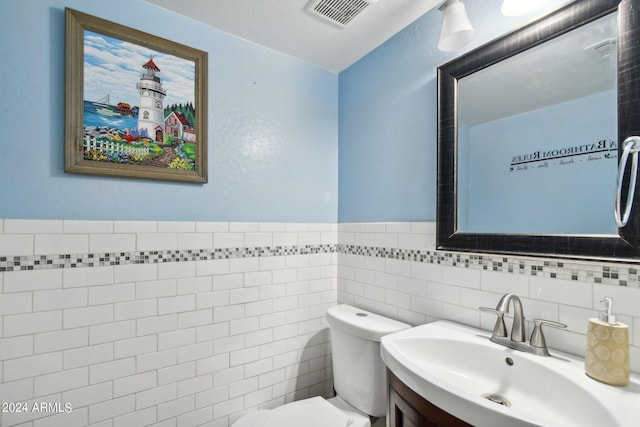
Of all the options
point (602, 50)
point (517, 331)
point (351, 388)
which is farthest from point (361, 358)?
point (602, 50)

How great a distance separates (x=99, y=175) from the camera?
125 cm

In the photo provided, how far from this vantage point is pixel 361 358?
141 cm

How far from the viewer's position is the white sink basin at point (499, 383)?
2.20ft

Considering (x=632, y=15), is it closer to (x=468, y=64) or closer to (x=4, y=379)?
(x=468, y=64)

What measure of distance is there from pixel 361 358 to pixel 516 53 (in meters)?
1.42

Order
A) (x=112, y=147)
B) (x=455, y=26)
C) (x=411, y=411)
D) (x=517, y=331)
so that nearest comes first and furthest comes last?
(x=411, y=411) < (x=517, y=331) < (x=455, y=26) < (x=112, y=147)

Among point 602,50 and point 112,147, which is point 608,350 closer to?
point 602,50

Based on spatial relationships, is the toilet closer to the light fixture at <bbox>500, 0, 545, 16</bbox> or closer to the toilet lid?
the toilet lid

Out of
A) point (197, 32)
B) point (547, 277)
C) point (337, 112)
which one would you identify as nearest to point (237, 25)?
point (197, 32)

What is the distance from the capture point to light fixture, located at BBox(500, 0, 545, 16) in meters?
0.98

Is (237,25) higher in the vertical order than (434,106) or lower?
higher

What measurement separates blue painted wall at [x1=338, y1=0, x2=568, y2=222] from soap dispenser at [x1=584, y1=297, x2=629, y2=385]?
2.22 feet

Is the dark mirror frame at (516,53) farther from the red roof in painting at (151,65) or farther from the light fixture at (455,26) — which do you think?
the red roof in painting at (151,65)

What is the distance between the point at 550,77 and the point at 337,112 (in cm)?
121
